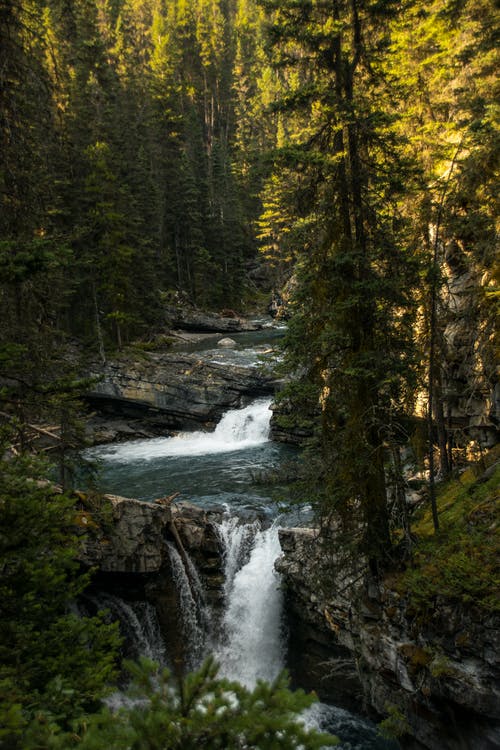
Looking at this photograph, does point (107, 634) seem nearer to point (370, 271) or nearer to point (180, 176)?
point (370, 271)

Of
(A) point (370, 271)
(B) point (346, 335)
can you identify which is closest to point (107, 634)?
(B) point (346, 335)

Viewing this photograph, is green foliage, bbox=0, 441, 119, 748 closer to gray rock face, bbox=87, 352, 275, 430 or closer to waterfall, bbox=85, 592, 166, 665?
waterfall, bbox=85, 592, 166, 665

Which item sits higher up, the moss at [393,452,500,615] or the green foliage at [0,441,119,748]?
the green foliage at [0,441,119,748]

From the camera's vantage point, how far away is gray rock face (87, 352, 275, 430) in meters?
26.6

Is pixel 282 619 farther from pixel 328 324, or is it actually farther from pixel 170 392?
pixel 170 392

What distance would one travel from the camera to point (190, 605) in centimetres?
1317

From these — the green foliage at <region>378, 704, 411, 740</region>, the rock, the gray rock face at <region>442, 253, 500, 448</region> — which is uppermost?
the rock

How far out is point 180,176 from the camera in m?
50.0

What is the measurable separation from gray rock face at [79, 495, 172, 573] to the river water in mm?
831

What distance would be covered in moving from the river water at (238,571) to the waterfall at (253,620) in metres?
0.02

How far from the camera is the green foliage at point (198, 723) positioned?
10.0ft

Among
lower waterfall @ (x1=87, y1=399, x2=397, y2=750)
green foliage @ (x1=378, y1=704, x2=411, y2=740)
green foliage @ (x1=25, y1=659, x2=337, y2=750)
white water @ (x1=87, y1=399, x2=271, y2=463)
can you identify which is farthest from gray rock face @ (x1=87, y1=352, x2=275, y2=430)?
green foliage @ (x1=25, y1=659, x2=337, y2=750)

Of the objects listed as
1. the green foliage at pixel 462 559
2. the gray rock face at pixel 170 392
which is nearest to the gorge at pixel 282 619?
the green foliage at pixel 462 559

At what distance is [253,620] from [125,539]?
4.12 metres
